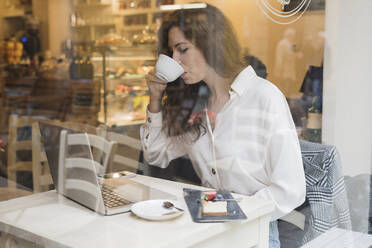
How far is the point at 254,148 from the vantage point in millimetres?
1713

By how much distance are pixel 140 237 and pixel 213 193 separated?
35 cm

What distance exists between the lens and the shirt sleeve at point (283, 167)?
5.17 feet

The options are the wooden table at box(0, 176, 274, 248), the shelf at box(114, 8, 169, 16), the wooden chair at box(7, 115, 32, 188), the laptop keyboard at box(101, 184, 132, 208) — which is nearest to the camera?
the wooden table at box(0, 176, 274, 248)

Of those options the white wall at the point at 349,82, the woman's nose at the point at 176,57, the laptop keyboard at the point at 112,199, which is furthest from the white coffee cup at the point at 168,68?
the white wall at the point at 349,82

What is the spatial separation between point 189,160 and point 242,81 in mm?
396

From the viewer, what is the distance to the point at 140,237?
0.97 m

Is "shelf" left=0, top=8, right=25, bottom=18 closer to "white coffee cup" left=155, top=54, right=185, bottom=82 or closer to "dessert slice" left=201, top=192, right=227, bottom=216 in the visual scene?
"white coffee cup" left=155, top=54, right=185, bottom=82

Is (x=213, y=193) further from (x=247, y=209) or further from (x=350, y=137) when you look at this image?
(x=350, y=137)

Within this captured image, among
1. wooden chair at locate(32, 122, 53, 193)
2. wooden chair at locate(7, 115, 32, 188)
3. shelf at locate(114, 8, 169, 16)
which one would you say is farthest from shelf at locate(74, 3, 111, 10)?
wooden chair at locate(32, 122, 53, 193)

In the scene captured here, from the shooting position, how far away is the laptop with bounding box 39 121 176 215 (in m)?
1.14

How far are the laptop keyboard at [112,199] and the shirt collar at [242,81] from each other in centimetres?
59

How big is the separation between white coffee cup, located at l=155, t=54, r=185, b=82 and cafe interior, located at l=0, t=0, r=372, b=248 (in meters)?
0.18

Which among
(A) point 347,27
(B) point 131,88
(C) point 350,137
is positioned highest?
(A) point 347,27

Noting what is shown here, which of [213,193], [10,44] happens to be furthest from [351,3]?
[10,44]
